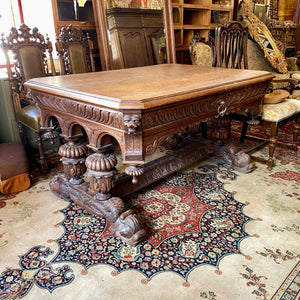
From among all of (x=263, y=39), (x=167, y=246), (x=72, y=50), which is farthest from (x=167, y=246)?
(x=263, y=39)

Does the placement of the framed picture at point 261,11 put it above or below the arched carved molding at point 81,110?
above

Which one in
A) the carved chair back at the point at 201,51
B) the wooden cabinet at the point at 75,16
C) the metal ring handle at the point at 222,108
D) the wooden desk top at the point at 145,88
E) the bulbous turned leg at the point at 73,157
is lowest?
the bulbous turned leg at the point at 73,157

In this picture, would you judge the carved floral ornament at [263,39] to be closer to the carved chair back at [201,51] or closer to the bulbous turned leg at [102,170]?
the carved chair back at [201,51]

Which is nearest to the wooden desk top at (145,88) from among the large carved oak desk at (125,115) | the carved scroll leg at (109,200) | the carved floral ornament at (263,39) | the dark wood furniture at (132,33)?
the large carved oak desk at (125,115)

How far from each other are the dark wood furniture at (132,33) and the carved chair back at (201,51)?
2.55 ft

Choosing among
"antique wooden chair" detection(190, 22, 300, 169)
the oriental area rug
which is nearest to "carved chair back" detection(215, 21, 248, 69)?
"antique wooden chair" detection(190, 22, 300, 169)

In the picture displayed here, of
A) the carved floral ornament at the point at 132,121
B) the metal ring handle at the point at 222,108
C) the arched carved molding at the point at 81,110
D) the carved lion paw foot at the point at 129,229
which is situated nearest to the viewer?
the carved floral ornament at the point at 132,121

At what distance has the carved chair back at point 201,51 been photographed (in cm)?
311

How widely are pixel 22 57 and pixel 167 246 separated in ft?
7.25

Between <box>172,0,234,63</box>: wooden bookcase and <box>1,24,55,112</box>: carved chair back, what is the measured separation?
6.64 ft

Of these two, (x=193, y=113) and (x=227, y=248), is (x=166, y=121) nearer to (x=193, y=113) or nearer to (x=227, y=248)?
(x=193, y=113)

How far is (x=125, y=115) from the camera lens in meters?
1.37

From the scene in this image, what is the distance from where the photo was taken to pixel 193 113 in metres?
1.72

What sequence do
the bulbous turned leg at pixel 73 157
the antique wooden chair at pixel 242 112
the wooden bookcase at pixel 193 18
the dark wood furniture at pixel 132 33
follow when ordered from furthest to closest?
1. the wooden bookcase at pixel 193 18
2. the dark wood furniture at pixel 132 33
3. the antique wooden chair at pixel 242 112
4. the bulbous turned leg at pixel 73 157
